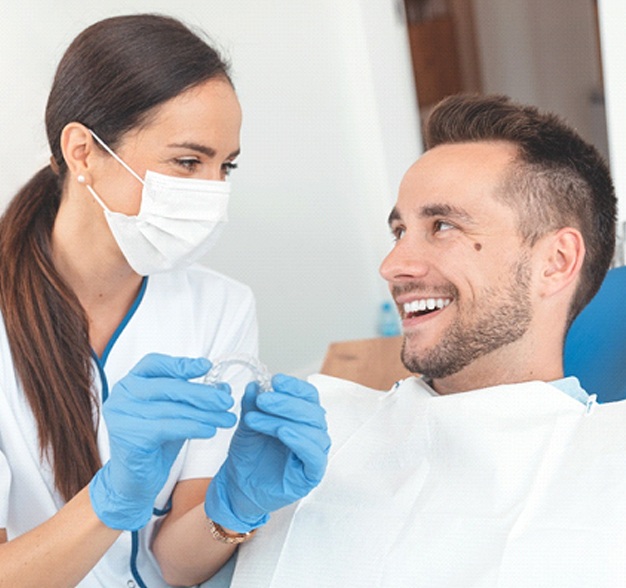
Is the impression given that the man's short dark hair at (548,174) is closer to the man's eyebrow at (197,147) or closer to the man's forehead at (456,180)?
the man's forehead at (456,180)

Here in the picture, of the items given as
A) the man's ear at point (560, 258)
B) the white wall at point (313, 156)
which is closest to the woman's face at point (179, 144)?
the man's ear at point (560, 258)

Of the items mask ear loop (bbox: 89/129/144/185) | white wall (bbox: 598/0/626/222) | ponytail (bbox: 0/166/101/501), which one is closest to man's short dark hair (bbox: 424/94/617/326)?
mask ear loop (bbox: 89/129/144/185)

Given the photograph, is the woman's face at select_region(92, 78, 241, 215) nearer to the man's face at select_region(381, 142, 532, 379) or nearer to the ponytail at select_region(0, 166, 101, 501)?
the ponytail at select_region(0, 166, 101, 501)

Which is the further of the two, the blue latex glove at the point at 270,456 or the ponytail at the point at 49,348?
the ponytail at the point at 49,348

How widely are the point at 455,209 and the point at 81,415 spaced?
0.67 m

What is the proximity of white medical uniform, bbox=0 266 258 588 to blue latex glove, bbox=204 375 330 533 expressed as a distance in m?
0.22

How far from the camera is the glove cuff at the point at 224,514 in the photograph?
134cm

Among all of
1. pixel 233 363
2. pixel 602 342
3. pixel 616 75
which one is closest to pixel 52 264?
pixel 233 363

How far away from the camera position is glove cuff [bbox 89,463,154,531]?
3.94 ft

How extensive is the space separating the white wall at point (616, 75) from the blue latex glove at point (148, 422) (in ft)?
5.46

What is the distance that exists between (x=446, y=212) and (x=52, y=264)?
651 millimetres

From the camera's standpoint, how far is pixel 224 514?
4.40 feet

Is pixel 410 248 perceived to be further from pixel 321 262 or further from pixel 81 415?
pixel 321 262

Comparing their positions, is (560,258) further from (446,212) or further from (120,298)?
(120,298)
